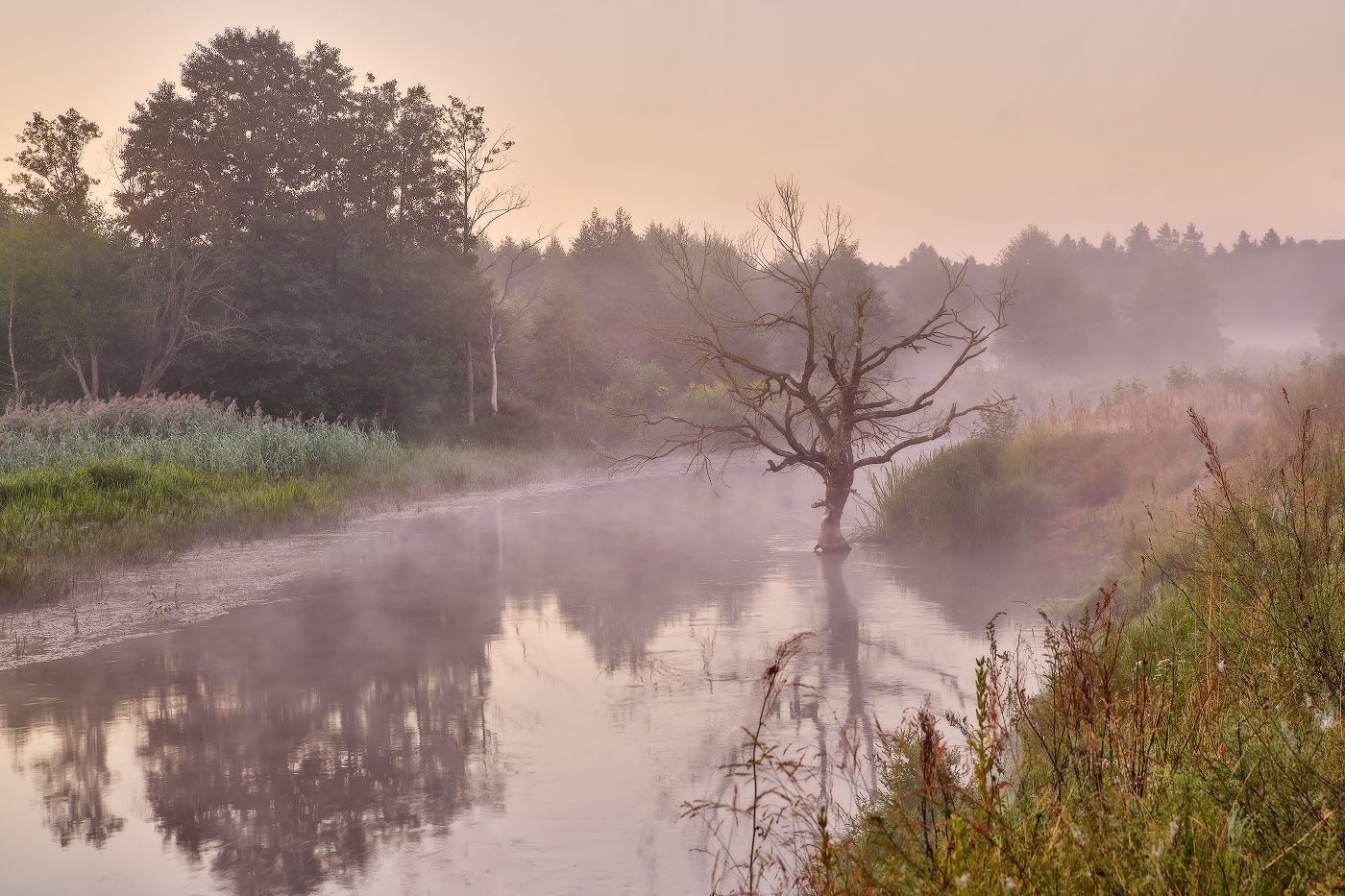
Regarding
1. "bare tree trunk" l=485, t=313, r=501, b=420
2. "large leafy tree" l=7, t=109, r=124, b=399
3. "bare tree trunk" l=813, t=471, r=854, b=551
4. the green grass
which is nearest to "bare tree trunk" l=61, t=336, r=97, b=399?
"large leafy tree" l=7, t=109, r=124, b=399

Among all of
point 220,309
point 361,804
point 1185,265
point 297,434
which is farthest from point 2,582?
point 1185,265

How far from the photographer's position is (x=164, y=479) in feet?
62.4

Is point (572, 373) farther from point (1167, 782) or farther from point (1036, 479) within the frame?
point (1167, 782)

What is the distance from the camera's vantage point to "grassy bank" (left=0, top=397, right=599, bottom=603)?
14859 mm

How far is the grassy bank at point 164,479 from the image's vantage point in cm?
1486

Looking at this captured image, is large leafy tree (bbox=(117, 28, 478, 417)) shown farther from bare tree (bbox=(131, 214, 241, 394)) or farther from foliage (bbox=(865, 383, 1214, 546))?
foliage (bbox=(865, 383, 1214, 546))

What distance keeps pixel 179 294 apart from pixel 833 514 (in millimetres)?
29113

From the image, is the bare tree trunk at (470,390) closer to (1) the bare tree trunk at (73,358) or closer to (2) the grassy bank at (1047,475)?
(1) the bare tree trunk at (73,358)

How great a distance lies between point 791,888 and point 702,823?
0.93 metres

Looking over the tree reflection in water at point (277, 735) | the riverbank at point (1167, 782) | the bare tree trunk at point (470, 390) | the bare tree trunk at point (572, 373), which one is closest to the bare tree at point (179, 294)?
the bare tree trunk at point (470, 390)

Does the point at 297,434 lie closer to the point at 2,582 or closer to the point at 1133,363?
the point at 2,582

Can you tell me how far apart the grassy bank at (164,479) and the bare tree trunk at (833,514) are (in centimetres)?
1016

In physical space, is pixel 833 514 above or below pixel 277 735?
above

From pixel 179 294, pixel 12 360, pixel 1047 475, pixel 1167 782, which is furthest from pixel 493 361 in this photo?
pixel 1167 782
